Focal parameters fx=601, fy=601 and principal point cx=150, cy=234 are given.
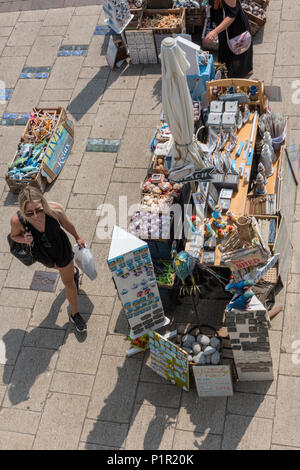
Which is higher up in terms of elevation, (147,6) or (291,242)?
(147,6)

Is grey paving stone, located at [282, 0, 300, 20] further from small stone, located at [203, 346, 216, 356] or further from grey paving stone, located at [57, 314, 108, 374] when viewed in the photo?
small stone, located at [203, 346, 216, 356]

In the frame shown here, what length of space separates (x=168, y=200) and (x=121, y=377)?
95.9 inches

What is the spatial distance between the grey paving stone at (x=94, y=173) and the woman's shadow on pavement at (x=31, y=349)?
205 cm

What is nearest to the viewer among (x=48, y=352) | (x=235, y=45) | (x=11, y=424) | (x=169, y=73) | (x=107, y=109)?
(x=169, y=73)

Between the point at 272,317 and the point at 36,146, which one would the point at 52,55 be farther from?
the point at 272,317

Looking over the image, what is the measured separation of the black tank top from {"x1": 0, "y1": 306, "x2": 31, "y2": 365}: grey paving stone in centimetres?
135

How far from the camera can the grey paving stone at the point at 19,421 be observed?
771cm

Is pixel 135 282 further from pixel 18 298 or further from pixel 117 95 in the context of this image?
pixel 117 95

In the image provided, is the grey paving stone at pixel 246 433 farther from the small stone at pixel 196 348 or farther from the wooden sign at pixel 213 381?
the small stone at pixel 196 348

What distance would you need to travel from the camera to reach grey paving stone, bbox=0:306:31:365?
27.6ft

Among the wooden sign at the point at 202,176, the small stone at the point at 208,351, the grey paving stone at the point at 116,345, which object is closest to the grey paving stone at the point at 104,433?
the grey paving stone at the point at 116,345

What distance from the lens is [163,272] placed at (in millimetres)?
8117

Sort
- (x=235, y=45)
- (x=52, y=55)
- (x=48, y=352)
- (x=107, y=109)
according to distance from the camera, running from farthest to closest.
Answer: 1. (x=52, y=55)
2. (x=107, y=109)
3. (x=235, y=45)
4. (x=48, y=352)

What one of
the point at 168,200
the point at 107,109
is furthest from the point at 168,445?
the point at 107,109
